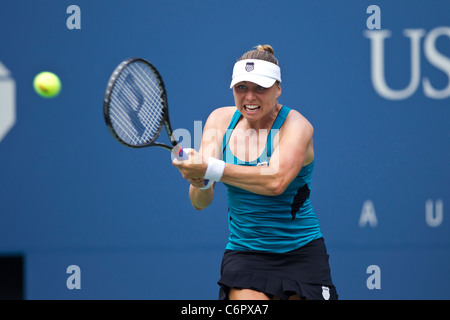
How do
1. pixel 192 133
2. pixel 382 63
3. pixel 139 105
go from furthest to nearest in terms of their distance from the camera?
pixel 192 133 < pixel 382 63 < pixel 139 105

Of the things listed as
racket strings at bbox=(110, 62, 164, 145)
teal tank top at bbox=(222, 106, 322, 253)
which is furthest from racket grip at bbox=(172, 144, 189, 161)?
teal tank top at bbox=(222, 106, 322, 253)

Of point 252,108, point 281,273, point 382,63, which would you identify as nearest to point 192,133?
point 382,63

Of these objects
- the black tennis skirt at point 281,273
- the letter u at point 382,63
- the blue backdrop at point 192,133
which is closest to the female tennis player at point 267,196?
the black tennis skirt at point 281,273

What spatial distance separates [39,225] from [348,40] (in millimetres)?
2100

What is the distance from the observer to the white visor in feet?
8.02

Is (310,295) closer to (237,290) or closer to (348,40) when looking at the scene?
(237,290)

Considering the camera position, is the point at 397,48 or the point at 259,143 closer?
the point at 259,143

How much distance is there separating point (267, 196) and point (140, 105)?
0.61 metres

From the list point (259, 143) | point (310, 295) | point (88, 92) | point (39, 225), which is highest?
point (88, 92)

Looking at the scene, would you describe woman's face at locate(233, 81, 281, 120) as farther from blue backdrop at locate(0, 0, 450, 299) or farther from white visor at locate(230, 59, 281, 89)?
blue backdrop at locate(0, 0, 450, 299)

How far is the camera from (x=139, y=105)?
2.46 meters

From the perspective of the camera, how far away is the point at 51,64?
3.74m

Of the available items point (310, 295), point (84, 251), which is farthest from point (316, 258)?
point (84, 251)

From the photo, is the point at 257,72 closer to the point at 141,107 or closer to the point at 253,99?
the point at 253,99
